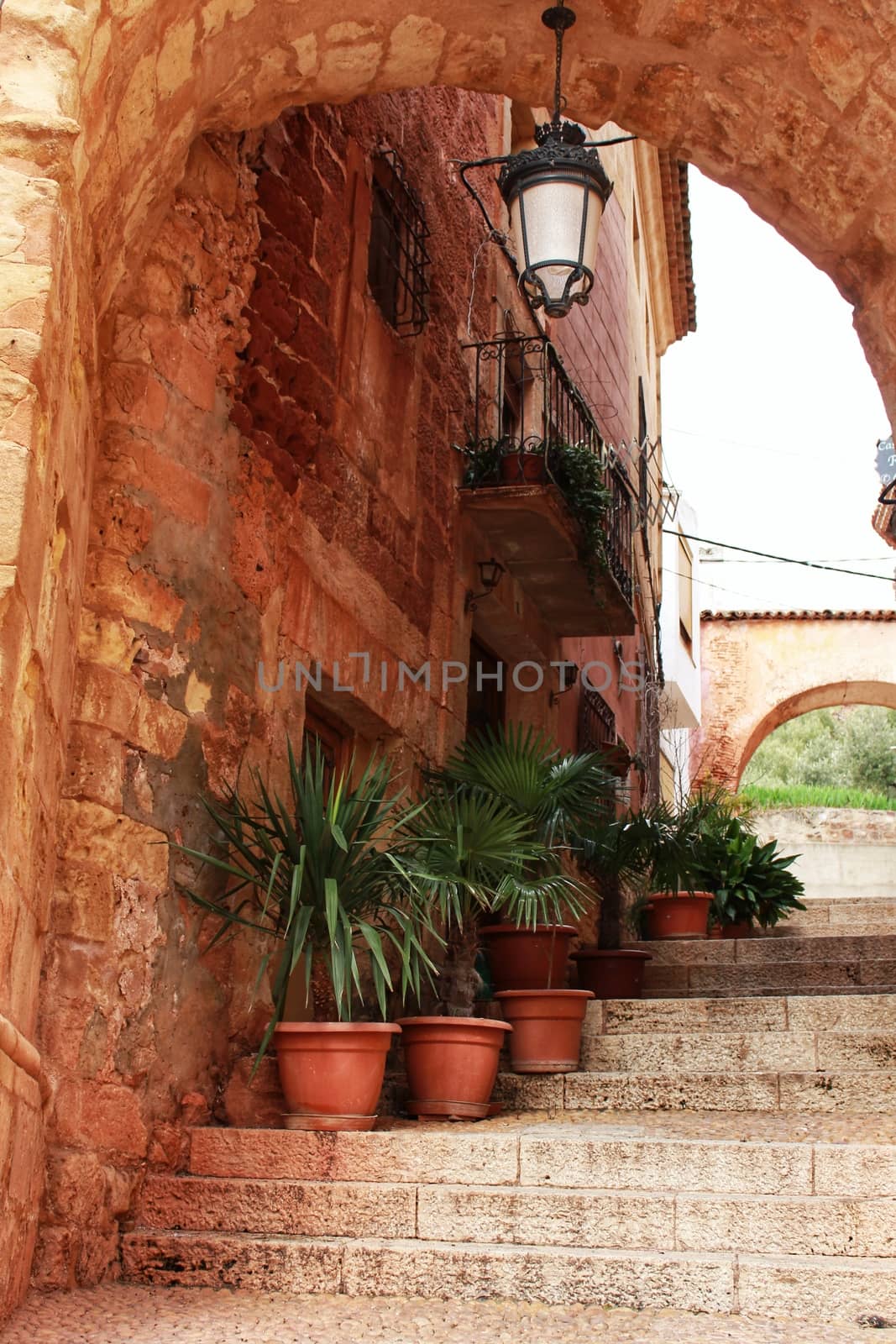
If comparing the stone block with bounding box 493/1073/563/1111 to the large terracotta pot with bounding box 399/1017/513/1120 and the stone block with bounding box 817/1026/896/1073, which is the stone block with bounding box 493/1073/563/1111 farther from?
the stone block with bounding box 817/1026/896/1073

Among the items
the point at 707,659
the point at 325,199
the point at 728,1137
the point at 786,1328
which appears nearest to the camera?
the point at 786,1328

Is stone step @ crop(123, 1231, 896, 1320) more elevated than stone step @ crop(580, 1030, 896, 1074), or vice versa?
stone step @ crop(580, 1030, 896, 1074)

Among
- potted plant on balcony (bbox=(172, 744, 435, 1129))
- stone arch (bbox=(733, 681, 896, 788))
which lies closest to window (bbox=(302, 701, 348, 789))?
potted plant on balcony (bbox=(172, 744, 435, 1129))

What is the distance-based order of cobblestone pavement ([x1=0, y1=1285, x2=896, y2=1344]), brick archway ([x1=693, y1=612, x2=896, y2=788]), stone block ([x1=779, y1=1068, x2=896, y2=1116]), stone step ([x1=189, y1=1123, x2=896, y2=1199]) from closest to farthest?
cobblestone pavement ([x1=0, y1=1285, x2=896, y2=1344]) < stone step ([x1=189, y1=1123, x2=896, y2=1199]) < stone block ([x1=779, y1=1068, x2=896, y2=1116]) < brick archway ([x1=693, y1=612, x2=896, y2=788])

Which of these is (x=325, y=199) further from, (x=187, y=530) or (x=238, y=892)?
(x=238, y=892)

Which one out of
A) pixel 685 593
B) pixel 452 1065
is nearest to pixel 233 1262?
pixel 452 1065

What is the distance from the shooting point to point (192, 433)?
4676mm

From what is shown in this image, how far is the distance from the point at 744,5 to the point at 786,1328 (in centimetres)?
397

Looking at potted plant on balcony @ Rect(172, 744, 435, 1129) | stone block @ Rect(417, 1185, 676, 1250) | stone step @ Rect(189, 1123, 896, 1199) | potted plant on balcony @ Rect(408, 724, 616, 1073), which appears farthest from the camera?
potted plant on balcony @ Rect(408, 724, 616, 1073)

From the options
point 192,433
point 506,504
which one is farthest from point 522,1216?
point 506,504

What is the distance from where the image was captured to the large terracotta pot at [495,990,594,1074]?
17.6ft

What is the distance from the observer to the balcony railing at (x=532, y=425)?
7.87 meters

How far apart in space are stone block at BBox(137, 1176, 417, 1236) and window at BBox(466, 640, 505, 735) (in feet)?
15.0

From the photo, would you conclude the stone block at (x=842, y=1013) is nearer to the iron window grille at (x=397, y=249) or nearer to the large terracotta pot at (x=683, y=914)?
the large terracotta pot at (x=683, y=914)
